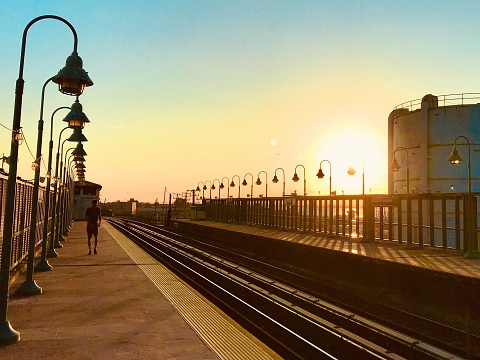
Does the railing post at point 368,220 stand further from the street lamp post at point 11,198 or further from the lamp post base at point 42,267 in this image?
the street lamp post at point 11,198

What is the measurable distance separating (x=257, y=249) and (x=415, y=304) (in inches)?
659

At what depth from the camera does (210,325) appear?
8844 millimetres

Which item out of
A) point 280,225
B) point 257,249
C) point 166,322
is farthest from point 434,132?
point 166,322

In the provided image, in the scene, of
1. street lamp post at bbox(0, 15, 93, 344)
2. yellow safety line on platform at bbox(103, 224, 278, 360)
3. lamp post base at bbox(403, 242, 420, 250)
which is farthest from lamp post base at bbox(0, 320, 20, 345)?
lamp post base at bbox(403, 242, 420, 250)

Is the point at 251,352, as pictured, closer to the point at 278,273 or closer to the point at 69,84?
the point at 69,84

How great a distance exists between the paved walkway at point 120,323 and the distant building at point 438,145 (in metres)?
33.1

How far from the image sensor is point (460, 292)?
1216 centimetres

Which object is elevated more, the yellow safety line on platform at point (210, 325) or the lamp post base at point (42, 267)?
the lamp post base at point (42, 267)

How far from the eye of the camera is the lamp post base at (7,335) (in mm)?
7329

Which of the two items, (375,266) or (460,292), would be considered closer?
(460,292)

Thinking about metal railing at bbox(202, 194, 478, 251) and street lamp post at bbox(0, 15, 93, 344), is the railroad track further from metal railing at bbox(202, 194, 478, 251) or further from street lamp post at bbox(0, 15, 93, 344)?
metal railing at bbox(202, 194, 478, 251)

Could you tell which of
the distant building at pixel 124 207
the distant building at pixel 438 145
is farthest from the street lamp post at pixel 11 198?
the distant building at pixel 124 207

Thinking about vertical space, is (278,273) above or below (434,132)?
below

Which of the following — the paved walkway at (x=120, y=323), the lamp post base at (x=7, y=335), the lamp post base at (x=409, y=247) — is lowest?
the paved walkway at (x=120, y=323)
